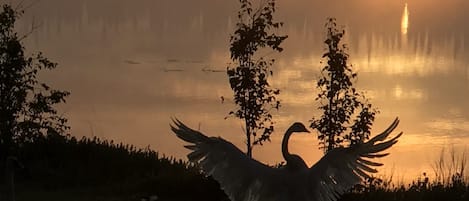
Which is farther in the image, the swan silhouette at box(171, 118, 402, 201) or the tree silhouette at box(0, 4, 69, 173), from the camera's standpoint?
the tree silhouette at box(0, 4, 69, 173)

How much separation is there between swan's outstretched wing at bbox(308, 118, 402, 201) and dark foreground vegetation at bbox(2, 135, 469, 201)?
221 cm

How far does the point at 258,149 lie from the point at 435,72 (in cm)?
930

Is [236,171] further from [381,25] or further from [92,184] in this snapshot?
[381,25]

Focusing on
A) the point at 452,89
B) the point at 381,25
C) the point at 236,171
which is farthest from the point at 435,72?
the point at 236,171

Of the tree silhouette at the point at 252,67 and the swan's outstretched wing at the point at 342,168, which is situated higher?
the tree silhouette at the point at 252,67

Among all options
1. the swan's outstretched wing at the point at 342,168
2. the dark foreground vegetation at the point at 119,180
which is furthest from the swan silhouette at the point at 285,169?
the dark foreground vegetation at the point at 119,180

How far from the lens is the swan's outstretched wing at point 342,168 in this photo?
6.42 meters

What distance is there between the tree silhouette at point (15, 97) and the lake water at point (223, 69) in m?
3.80

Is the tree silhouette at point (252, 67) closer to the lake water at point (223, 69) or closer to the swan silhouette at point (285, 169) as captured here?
the lake water at point (223, 69)

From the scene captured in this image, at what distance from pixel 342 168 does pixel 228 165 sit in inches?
33.5

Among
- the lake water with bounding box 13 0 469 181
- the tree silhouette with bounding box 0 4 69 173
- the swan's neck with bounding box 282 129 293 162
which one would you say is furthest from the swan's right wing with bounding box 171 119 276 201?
the lake water with bounding box 13 0 469 181

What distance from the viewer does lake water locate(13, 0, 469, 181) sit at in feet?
52.6

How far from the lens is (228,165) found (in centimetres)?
653

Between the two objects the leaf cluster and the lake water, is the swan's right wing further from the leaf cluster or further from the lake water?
the lake water
